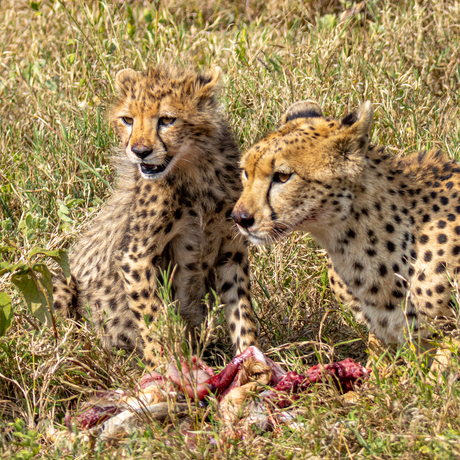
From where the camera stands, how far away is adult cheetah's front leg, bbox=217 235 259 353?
3.33 meters

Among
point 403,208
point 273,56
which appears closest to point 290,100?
point 273,56

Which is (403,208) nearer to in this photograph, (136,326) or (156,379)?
(156,379)

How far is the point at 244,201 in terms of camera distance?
104 inches

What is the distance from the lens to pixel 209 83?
11.3 ft

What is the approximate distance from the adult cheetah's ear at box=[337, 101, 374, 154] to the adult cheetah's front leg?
858mm

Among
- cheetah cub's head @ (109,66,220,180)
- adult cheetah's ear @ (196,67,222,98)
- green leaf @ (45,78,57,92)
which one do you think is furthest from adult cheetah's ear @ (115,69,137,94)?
green leaf @ (45,78,57,92)

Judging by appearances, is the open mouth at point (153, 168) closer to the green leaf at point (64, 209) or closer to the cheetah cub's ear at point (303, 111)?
the cheetah cub's ear at point (303, 111)

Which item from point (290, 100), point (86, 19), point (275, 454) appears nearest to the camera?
point (275, 454)

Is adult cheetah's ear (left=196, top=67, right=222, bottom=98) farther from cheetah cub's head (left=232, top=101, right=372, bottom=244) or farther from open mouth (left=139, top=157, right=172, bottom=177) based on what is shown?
cheetah cub's head (left=232, top=101, right=372, bottom=244)

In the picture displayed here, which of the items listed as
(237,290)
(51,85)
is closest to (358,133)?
(237,290)

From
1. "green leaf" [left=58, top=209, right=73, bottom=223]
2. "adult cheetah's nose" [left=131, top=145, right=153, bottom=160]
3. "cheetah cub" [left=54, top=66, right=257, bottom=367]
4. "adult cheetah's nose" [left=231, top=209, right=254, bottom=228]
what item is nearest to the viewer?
"adult cheetah's nose" [left=231, top=209, right=254, bottom=228]

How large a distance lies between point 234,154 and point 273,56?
172 centimetres

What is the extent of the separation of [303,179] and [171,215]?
0.84 meters

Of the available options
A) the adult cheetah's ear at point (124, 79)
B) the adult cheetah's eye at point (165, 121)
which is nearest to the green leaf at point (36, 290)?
the adult cheetah's eye at point (165, 121)
